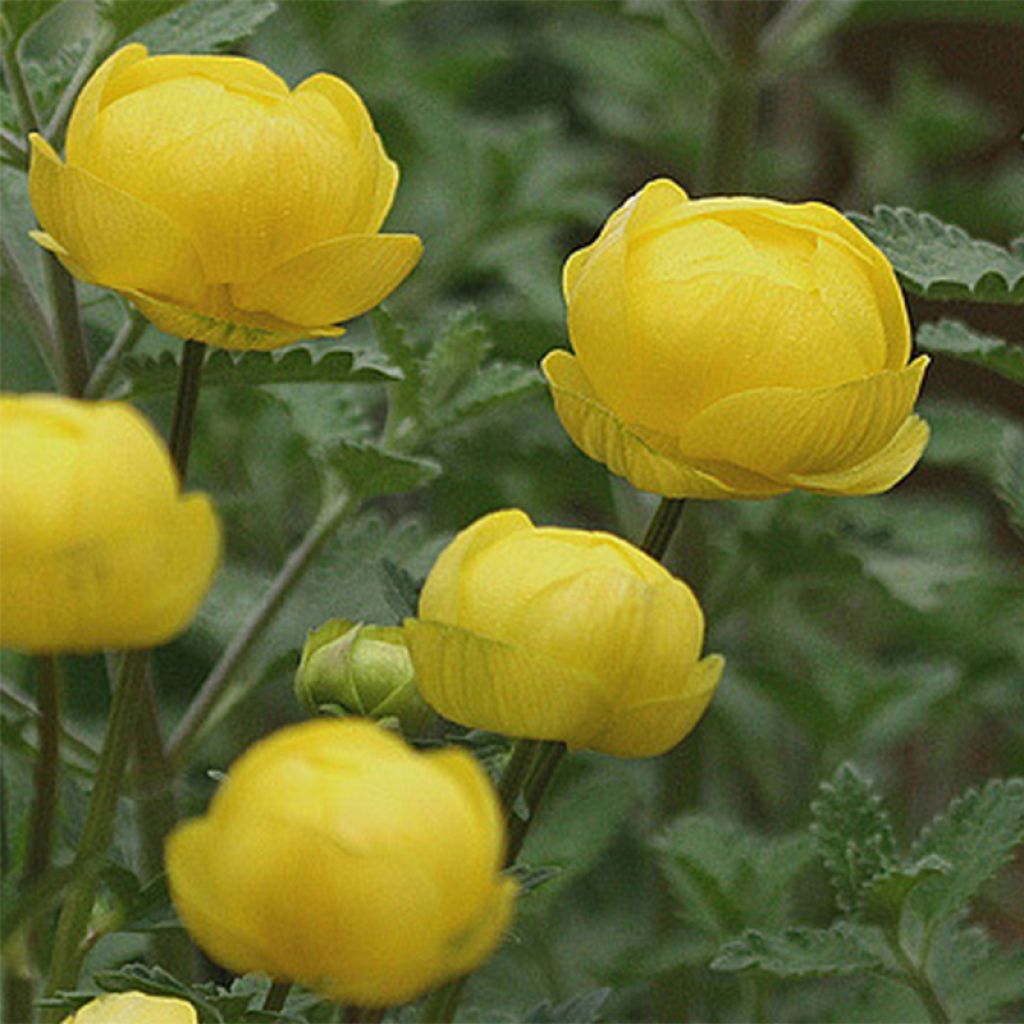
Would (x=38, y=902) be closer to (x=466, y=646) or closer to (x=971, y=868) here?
(x=466, y=646)

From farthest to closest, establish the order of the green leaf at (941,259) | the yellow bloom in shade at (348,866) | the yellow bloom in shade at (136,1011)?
1. the green leaf at (941,259)
2. the yellow bloom in shade at (136,1011)
3. the yellow bloom in shade at (348,866)

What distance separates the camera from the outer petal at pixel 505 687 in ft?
1.26

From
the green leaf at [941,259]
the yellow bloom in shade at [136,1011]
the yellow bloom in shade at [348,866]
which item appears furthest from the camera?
the green leaf at [941,259]

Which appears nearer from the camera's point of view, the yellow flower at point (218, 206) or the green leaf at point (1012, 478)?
the yellow flower at point (218, 206)

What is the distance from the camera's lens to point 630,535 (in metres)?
0.88

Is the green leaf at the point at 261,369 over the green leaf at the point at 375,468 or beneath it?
over

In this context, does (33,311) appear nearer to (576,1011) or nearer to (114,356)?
(114,356)

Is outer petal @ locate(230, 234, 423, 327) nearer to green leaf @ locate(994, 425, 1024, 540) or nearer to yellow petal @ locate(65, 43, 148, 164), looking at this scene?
yellow petal @ locate(65, 43, 148, 164)

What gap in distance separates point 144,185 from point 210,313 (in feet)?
0.10

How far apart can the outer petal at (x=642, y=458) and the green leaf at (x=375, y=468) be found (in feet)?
0.47

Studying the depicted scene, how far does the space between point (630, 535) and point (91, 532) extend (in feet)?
1.87

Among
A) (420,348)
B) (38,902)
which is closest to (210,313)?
(38,902)

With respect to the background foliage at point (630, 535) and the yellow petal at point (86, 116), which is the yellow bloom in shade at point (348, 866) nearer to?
the background foliage at point (630, 535)

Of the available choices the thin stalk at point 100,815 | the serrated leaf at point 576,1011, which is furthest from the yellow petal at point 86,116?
the serrated leaf at point 576,1011
